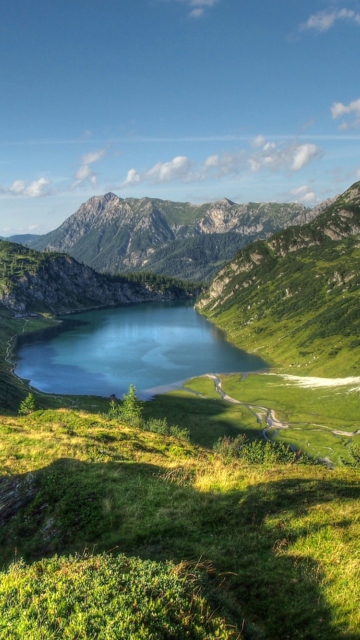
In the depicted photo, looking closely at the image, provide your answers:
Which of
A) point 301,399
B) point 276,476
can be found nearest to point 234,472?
point 276,476

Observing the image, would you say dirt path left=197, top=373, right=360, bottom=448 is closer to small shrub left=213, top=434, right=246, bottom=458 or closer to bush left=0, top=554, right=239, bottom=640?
small shrub left=213, top=434, right=246, bottom=458

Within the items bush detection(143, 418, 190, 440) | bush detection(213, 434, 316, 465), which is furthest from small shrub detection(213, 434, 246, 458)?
bush detection(143, 418, 190, 440)

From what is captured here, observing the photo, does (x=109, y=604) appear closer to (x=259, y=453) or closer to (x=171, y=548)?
(x=171, y=548)

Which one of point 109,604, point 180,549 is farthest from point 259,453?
point 109,604

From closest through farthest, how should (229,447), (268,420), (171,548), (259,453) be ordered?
(171,548) < (229,447) < (259,453) < (268,420)

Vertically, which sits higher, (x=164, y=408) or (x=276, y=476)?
(x=276, y=476)

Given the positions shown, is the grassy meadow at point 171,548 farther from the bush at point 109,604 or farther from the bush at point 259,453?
the bush at point 259,453

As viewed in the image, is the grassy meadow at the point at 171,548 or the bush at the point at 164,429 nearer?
the grassy meadow at the point at 171,548

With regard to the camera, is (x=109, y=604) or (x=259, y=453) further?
(x=259, y=453)

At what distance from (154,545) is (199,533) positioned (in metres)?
1.79

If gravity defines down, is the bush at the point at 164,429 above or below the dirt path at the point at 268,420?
above

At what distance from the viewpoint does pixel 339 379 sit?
196375 mm

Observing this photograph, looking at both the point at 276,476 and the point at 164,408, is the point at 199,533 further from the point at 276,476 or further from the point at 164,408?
the point at 164,408

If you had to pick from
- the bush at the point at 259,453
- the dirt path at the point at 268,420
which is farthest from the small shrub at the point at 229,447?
the dirt path at the point at 268,420
